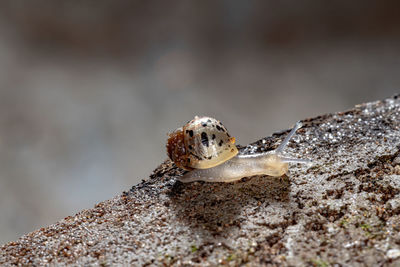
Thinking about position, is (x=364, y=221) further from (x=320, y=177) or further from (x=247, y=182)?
(x=247, y=182)

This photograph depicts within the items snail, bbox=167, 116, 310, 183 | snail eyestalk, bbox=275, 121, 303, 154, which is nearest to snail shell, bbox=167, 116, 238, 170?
snail, bbox=167, 116, 310, 183

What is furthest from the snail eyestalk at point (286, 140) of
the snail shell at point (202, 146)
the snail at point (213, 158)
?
the snail shell at point (202, 146)

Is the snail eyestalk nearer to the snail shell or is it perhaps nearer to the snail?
the snail

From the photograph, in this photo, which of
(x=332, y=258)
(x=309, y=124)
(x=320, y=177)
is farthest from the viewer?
(x=309, y=124)

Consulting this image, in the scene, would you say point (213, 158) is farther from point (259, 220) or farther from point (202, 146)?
point (259, 220)

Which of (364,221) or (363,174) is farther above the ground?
(363,174)

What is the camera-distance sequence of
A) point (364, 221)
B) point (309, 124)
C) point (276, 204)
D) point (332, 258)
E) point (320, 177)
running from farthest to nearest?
point (309, 124), point (320, 177), point (276, 204), point (364, 221), point (332, 258)

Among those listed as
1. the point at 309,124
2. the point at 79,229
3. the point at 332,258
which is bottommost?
the point at 332,258

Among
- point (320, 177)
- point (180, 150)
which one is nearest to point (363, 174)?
point (320, 177)
